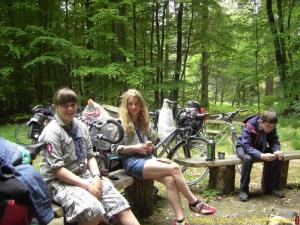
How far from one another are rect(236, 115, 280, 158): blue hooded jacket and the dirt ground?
0.64 meters

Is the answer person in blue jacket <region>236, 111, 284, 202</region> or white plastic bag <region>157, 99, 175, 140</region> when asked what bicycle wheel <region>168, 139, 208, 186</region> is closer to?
white plastic bag <region>157, 99, 175, 140</region>

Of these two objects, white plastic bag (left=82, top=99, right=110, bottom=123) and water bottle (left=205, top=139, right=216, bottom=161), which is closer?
white plastic bag (left=82, top=99, right=110, bottom=123)

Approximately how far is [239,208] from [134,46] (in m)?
8.95

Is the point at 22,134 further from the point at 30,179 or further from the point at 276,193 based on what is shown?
the point at 30,179

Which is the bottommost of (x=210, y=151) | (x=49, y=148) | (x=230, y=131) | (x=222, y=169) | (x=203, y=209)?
(x=203, y=209)

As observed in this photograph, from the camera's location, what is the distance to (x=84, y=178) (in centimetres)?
352

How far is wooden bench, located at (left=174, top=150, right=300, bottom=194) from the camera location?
5.29 meters

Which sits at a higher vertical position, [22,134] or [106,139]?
[106,139]

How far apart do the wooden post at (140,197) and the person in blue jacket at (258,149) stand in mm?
1349

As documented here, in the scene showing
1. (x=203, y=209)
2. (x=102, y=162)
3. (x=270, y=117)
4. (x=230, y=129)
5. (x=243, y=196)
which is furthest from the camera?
(x=230, y=129)

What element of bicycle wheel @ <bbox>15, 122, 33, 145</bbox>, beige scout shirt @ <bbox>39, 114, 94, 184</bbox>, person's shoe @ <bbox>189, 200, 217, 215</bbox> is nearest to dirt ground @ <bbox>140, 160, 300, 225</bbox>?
person's shoe @ <bbox>189, 200, 217, 215</bbox>

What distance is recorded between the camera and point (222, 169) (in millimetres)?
5484

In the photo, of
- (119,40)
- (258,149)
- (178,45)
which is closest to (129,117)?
(258,149)

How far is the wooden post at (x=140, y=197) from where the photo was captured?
4625 millimetres
